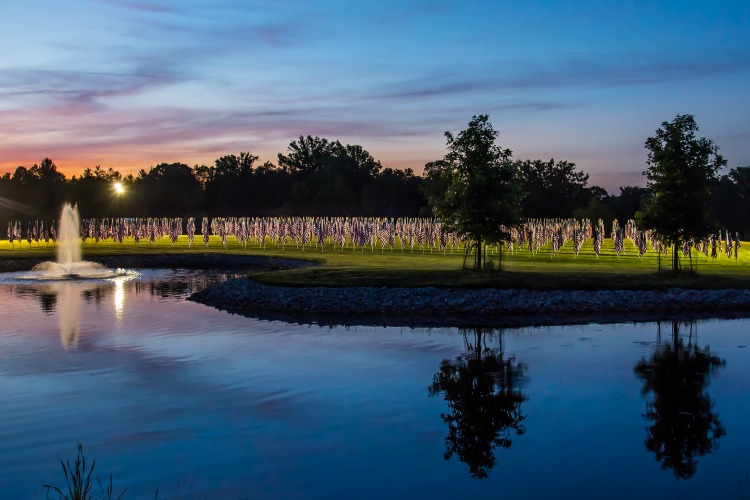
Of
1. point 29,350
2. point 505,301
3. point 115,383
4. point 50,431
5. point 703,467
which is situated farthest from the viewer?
point 505,301

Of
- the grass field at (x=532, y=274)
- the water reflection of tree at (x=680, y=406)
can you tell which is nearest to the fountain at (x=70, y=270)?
the grass field at (x=532, y=274)

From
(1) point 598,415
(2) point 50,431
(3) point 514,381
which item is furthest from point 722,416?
(2) point 50,431

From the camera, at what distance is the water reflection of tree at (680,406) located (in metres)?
14.5

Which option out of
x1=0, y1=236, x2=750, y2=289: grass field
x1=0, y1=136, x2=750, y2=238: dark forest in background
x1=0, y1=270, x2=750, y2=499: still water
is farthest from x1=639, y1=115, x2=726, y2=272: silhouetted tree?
x1=0, y1=136, x2=750, y2=238: dark forest in background

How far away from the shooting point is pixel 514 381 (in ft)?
68.2

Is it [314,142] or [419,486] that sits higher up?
[314,142]

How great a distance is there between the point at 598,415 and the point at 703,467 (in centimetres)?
345

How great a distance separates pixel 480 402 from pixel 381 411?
271 centimetres

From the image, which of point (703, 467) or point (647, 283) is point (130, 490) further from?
point (647, 283)

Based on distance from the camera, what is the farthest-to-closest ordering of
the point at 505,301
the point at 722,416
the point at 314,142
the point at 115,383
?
1. the point at 314,142
2. the point at 505,301
3. the point at 115,383
4. the point at 722,416

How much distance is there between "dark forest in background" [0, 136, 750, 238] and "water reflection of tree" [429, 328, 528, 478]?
111 m

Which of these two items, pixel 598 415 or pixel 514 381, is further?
pixel 514 381

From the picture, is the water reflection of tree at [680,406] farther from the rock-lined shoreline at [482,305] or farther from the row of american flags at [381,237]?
the row of american flags at [381,237]

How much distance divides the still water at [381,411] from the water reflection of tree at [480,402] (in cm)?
6
